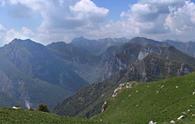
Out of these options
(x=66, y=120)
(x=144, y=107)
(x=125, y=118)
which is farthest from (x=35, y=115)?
(x=144, y=107)

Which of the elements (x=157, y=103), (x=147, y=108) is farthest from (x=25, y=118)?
(x=157, y=103)

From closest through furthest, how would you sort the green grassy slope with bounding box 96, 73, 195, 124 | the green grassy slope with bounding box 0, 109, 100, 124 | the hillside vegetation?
the green grassy slope with bounding box 0, 109, 100, 124, the hillside vegetation, the green grassy slope with bounding box 96, 73, 195, 124

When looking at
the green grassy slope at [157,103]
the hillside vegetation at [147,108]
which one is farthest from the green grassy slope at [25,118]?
the green grassy slope at [157,103]

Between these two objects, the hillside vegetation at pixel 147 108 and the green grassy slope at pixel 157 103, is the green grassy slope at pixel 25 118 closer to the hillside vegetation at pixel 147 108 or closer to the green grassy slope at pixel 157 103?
the hillside vegetation at pixel 147 108

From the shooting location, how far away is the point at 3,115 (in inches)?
1499

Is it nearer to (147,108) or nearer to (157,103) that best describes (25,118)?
(147,108)

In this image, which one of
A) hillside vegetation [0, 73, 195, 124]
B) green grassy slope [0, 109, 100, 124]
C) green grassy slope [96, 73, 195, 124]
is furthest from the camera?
green grassy slope [96, 73, 195, 124]

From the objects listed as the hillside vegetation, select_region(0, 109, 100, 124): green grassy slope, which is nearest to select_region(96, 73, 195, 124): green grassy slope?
the hillside vegetation

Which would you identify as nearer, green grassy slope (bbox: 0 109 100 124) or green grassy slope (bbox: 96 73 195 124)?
green grassy slope (bbox: 0 109 100 124)

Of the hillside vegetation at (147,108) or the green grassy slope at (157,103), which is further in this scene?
the green grassy slope at (157,103)

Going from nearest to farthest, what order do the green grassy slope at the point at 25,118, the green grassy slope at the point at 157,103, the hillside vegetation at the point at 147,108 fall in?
1. the green grassy slope at the point at 25,118
2. the hillside vegetation at the point at 147,108
3. the green grassy slope at the point at 157,103

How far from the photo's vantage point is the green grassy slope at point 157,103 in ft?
173

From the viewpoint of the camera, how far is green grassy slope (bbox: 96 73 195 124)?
52.6 m

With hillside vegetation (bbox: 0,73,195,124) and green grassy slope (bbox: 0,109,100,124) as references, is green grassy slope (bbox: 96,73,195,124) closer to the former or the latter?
hillside vegetation (bbox: 0,73,195,124)
